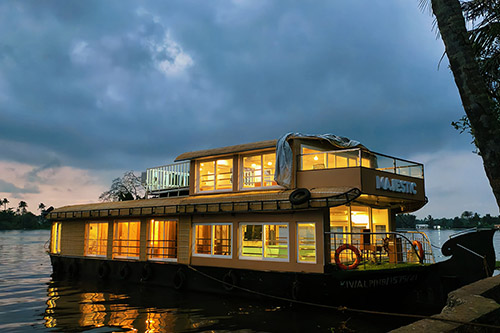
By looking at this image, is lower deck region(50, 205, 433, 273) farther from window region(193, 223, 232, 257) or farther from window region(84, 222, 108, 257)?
window region(84, 222, 108, 257)

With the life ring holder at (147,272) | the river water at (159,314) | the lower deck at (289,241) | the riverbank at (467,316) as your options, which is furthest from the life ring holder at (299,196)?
the life ring holder at (147,272)

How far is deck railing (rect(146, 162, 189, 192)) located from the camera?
19391 millimetres

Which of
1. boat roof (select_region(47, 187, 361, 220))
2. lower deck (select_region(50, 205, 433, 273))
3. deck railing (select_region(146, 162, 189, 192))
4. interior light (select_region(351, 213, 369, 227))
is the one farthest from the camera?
deck railing (select_region(146, 162, 189, 192))

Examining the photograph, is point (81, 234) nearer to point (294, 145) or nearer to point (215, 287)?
point (215, 287)

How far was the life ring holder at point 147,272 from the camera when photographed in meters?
16.4

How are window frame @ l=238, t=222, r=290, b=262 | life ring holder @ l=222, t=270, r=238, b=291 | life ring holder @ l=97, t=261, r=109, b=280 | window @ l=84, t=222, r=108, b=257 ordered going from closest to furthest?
window frame @ l=238, t=222, r=290, b=262 < life ring holder @ l=222, t=270, r=238, b=291 < life ring holder @ l=97, t=261, r=109, b=280 < window @ l=84, t=222, r=108, b=257

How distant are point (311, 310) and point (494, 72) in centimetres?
814

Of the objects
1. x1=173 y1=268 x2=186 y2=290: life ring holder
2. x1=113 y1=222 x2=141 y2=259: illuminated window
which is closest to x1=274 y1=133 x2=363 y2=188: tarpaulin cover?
x1=173 y1=268 x2=186 y2=290: life ring holder

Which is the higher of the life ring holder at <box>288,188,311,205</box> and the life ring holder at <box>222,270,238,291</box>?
the life ring holder at <box>288,188,311,205</box>

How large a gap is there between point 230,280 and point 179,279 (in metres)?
2.60

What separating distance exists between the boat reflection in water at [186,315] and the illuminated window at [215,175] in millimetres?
4171

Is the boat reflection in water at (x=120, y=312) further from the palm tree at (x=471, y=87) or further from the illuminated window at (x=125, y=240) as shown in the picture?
the palm tree at (x=471, y=87)

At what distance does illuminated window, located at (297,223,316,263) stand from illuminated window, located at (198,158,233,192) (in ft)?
12.5

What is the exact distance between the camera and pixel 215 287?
14.4 meters
